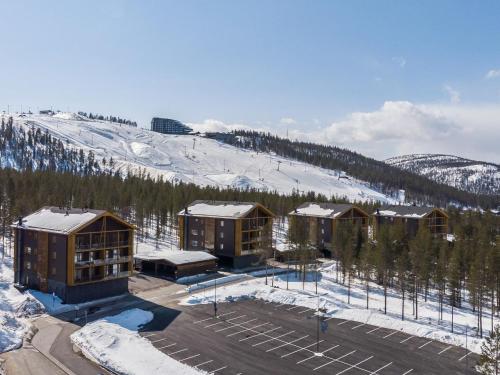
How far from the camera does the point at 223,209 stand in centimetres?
8225

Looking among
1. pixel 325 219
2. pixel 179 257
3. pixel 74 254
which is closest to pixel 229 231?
pixel 179 257

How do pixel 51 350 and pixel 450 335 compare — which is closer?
pixel 51 350

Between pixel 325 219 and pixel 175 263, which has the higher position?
pixel 325 219

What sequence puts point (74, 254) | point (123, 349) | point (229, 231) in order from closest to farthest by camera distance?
point (123, 349), point (74, 254), point (229, 231)

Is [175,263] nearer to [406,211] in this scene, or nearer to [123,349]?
[123,349]

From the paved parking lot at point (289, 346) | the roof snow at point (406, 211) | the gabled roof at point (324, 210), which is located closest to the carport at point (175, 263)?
the paved parking lot at point (289, 346)

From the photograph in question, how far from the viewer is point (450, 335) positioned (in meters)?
46.5

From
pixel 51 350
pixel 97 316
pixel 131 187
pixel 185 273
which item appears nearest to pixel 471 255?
pixel 185 273

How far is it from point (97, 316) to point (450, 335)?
36962mm

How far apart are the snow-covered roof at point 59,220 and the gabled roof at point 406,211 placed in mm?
73752

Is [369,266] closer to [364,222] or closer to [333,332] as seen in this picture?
[333,332]

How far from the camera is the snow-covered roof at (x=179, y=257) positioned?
6925 cm

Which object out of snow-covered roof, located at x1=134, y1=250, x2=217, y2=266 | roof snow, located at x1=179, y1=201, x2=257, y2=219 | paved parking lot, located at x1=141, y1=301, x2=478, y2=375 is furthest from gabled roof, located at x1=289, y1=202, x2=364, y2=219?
paved parking lot, located at x1=141, y1=301, x2=478, y2=375

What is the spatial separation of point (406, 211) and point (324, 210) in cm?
2292
